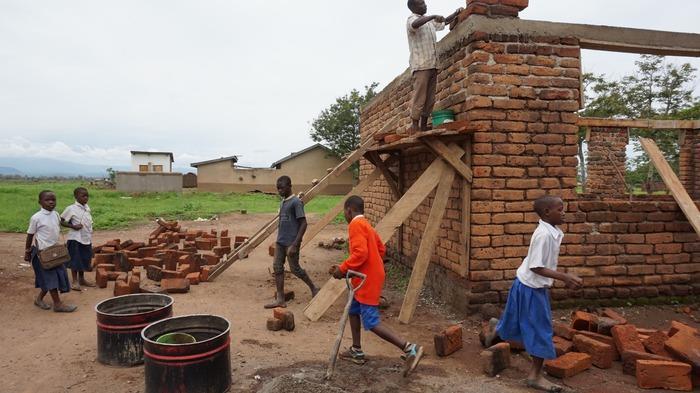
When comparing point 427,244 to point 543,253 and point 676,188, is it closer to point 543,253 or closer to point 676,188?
point 543,253

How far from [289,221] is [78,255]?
138 inches

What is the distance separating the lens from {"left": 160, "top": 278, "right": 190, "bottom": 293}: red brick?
21.3ft

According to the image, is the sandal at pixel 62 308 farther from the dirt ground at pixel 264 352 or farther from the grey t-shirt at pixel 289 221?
the grey t-shirt at pixel 289 221

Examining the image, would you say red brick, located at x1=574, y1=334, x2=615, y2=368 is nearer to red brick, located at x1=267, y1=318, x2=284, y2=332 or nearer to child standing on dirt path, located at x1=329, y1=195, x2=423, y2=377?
child standing on dirt path, located at x1=329, y1=195, x2=423, y2=377

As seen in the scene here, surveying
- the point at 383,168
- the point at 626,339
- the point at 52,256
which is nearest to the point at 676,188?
the point at 626,339

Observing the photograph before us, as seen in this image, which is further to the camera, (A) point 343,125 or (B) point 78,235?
(A) point 343,125

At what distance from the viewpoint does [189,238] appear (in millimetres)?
9969

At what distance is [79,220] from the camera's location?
21.3 ft

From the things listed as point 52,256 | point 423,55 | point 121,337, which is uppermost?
point 423,55

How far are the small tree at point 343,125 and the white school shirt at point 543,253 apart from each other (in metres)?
28.0

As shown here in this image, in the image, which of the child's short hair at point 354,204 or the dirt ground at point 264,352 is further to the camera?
the child's short hair at point 354,204

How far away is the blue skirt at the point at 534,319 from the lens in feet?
11.1

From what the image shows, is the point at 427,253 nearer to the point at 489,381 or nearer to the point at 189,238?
the point at 489,381

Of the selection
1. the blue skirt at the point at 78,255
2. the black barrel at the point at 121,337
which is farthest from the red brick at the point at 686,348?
the blue skirt at the point at 78,255
